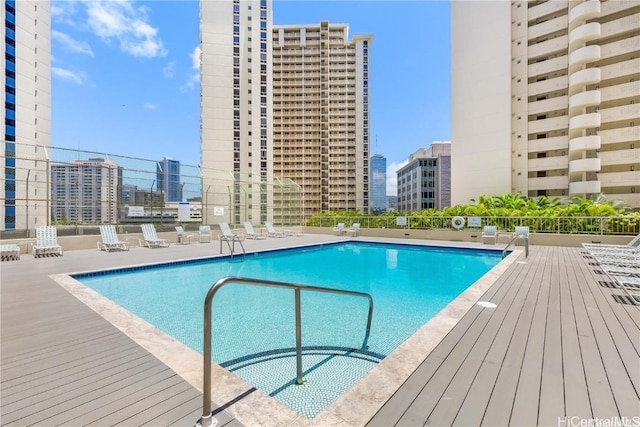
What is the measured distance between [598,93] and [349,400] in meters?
31.4

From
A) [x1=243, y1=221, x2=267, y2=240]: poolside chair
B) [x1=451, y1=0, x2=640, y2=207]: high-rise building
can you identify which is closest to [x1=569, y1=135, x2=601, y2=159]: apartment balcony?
[x1=451, y1=0, x2=640, y2=207]: high-rise building

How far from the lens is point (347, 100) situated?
6284 centimetres

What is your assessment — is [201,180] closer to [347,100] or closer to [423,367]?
[423,367]

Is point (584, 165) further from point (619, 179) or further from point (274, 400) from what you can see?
point (274, 400)

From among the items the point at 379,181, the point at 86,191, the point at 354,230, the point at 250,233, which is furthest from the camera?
the point at 379,181

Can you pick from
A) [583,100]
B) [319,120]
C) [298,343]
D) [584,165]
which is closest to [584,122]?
[583,100]

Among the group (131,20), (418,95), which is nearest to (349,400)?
(131,20)

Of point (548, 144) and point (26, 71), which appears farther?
→ point (26, 71)

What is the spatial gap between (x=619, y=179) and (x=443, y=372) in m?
30.2

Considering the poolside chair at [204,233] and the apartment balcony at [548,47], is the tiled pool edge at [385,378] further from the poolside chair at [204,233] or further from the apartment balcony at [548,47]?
the apartment balcony at [548,47]

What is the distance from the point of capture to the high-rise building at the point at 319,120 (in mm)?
61656

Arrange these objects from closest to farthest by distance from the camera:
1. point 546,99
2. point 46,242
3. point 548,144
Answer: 1. point 46,242
2. point 548,144
3. point 546,99

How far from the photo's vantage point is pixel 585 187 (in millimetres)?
22734

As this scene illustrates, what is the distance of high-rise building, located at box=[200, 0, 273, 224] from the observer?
4212 cm
